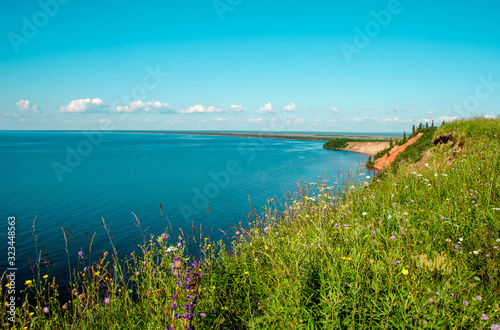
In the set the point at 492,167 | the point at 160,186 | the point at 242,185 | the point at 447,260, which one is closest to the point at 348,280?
the point at 447,260

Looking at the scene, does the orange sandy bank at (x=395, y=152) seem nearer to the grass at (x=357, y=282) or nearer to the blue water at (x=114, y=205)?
the blue water at (x=114, y=205)

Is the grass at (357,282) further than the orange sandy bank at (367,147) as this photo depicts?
No

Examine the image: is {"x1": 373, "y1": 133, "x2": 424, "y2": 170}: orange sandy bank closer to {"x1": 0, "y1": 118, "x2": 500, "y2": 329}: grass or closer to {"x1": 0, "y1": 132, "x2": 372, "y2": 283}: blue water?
{"x1": 0, "y1": 132, "x2": 372, "y2": 283}: blue water

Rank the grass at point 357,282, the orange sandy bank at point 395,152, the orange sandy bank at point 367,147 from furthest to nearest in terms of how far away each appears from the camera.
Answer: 1. the orange sandy bank at point 367,147
2. the orange sandy bank at point 395,152
3. the grass at point 357,282

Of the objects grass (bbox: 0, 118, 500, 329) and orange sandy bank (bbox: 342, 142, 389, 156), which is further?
orange sandy bank (bbox: 342, 142, 389, 156)

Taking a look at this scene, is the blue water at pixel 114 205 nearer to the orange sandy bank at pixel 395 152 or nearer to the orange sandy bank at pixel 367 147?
the orange sandy bank at pixel 395 152

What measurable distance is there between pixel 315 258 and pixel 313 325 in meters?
0.77

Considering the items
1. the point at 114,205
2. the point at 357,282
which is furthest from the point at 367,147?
the point at 357,282

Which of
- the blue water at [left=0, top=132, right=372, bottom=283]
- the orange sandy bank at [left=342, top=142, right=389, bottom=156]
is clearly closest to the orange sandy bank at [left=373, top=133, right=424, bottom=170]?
the blue water at [left=0, top=132, right=372, bottom=283]

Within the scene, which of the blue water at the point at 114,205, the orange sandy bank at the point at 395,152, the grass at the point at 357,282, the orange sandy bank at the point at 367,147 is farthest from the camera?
the orange sandy bank at the point at 367,147

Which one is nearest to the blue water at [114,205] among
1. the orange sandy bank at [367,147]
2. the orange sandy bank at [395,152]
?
the orange sandy bank at [395,152]

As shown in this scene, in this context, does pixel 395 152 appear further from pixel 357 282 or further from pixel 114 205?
pixel 357 282

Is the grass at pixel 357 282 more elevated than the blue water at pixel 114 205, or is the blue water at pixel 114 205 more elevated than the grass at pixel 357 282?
the grass at pixel 357 282

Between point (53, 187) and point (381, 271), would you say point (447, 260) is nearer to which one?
point (381, 271)
